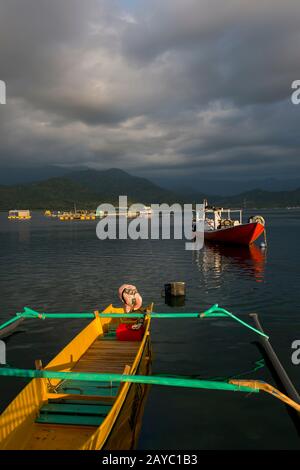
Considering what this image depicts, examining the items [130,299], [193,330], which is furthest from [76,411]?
[193,330]

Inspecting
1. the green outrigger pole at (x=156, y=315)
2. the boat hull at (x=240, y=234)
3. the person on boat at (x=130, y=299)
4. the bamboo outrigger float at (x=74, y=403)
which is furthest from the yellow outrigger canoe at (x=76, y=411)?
the boat hull at (x=240, y=234)

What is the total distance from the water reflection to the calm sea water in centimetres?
16

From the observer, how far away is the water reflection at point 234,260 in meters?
40.2

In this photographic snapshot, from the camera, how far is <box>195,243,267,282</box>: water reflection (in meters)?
40.2

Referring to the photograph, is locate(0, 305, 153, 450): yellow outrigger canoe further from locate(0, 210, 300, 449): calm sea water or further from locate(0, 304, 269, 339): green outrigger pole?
locate(0, 304, 269, 339): green outrigger pole

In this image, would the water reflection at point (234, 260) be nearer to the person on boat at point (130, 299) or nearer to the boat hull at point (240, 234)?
the boat hull at point (240, 234)

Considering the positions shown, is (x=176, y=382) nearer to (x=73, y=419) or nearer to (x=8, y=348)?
(x=73, y=419)

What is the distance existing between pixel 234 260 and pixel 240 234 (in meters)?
13.9

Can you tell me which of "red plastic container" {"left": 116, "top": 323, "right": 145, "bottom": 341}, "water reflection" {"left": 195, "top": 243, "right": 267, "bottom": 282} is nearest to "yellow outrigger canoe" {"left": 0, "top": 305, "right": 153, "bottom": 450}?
"red plastic container" {"left": 116, "top": 323, "right": 145, "bottom": 341}

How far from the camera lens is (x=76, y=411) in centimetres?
1048

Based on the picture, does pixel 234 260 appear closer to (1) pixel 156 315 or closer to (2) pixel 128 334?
(1) pixel 156 315

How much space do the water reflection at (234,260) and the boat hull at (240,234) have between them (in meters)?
1.38

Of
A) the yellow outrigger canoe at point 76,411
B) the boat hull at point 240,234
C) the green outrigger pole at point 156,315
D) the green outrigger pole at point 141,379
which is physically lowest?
the yellow outrigger canoe at point 76,411
